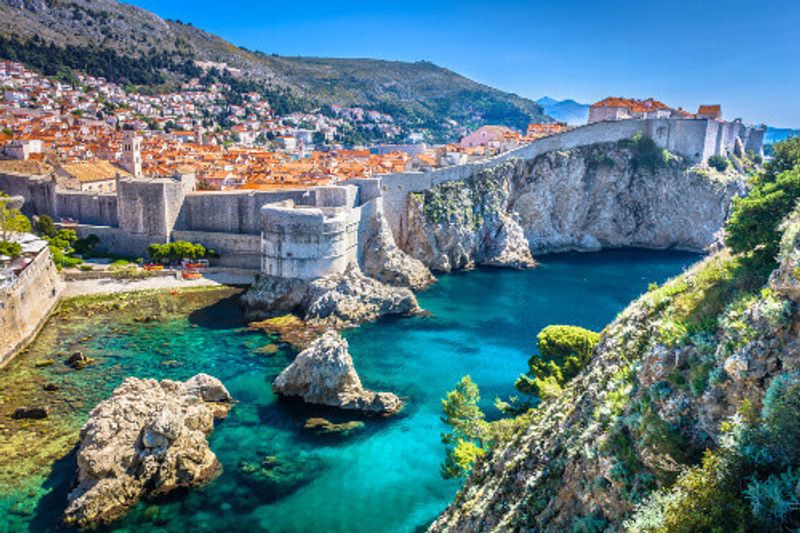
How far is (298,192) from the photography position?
32375 mm

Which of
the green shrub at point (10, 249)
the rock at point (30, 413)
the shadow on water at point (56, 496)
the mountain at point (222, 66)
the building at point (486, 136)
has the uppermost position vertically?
the mountain at point (222, 66)

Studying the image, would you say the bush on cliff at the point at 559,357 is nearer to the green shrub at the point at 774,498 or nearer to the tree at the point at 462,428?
the tree at the point at 462,428

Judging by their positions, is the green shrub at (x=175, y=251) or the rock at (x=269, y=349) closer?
the rock at (x=269, y=349)

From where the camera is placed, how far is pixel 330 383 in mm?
18984

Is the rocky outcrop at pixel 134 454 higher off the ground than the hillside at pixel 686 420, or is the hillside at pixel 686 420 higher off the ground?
the hillside at pixel 686 420

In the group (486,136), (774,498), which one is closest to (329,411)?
(774,498)

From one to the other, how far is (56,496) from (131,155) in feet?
108

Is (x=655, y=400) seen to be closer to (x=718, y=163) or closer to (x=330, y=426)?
(x=330, y=426)

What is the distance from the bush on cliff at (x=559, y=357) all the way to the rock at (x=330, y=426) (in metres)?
5.02

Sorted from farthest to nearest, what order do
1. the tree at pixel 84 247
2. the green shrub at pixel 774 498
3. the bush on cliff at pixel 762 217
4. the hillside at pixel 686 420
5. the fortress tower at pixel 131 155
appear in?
the fortress tower at pixel 131 155 → the tree at pixel 84 247 → the bush on cliff at pixel 762 217 → the hillside at pixel 686 420 → the green shrub at pixel 774 498

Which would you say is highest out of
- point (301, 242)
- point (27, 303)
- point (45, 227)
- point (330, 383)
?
point (301, 242)

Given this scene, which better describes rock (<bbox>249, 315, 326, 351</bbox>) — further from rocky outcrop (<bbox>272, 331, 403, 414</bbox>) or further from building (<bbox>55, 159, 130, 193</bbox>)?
building (<bbox>55, 159, 130, 193</bbox>)

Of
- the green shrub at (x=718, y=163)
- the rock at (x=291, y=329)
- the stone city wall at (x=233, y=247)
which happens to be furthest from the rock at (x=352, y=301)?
the green shrub at (x=718, y=163)

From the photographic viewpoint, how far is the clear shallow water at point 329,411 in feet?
45.5
